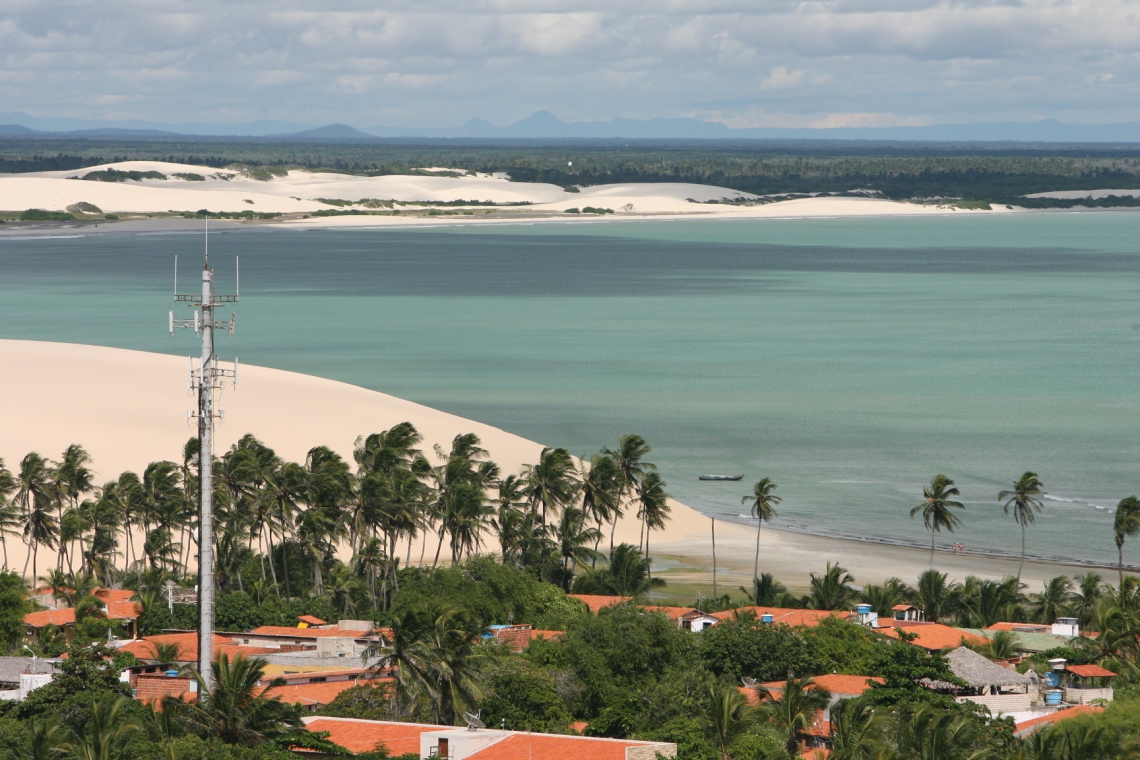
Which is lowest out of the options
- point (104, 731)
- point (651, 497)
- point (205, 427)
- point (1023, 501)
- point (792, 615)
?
point (792, 615)

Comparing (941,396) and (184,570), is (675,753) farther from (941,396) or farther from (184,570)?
(941,396)

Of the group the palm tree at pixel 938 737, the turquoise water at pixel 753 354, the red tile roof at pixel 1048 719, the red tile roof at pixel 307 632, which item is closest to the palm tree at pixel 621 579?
the red tile roof at pixel 307 632

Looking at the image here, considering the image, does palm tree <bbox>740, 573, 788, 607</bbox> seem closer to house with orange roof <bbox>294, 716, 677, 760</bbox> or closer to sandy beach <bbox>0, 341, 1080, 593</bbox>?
sandy beach <bbox>0, 341, 1080, 593</bbox>

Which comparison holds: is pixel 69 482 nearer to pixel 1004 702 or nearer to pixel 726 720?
pixel 726 720

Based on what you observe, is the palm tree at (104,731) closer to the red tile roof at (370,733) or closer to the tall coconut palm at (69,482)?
the red tile roof at (370,733)

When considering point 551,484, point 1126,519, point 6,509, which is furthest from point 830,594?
point 6,509

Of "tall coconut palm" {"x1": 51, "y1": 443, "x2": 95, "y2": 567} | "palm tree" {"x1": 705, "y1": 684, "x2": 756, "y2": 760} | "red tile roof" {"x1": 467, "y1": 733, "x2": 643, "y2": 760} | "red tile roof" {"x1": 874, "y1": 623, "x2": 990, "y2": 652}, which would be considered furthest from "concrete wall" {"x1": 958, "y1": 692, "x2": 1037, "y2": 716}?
"tall coconut palm" {"x1": 51, "y1": 443, "x2": 95, "y2": 567}
